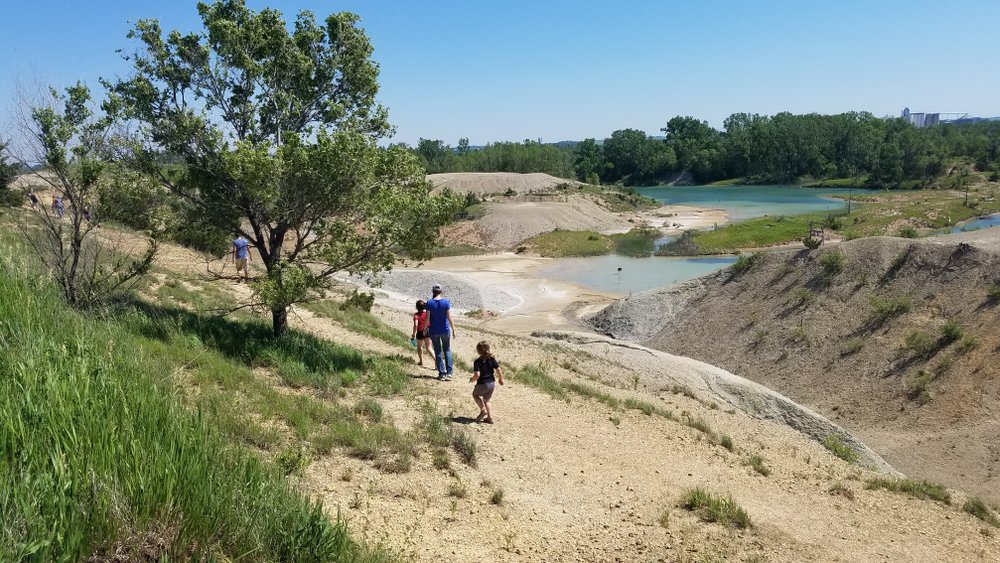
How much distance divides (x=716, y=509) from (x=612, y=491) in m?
1.55

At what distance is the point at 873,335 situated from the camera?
26359 mm

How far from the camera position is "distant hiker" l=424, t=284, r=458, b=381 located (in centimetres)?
1498

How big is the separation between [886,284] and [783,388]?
734 centimetres

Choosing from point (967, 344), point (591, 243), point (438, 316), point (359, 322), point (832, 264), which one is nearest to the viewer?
point (438, 316)

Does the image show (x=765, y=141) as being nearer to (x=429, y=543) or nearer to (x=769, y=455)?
(x=769, y=455)

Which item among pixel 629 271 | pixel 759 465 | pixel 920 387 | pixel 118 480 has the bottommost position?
pixel 920 387

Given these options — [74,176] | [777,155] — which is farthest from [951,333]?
[777,155]

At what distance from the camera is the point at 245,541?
4.58 metres

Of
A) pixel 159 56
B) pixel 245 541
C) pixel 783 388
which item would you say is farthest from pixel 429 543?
pixel 783 388

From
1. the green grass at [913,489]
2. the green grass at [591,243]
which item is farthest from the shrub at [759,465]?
the green grass at [591,243]

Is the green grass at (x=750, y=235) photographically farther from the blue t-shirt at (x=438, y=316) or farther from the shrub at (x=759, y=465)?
the blue t-shirt at (x=438, y=316)

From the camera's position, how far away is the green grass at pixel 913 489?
1342cm

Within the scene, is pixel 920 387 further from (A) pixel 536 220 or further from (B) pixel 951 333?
(A) pixel 536 220

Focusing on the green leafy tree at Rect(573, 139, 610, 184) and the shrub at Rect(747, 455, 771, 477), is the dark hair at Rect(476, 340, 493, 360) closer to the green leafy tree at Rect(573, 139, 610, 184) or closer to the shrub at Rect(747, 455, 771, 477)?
the shrub at Rect(747, 455, 771, 477)
